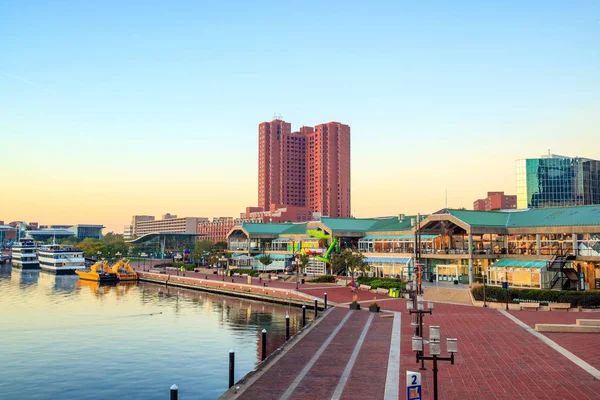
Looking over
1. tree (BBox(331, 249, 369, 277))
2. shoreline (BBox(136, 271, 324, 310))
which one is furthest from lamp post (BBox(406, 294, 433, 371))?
tree (BBox(331, 249, 369, 277))

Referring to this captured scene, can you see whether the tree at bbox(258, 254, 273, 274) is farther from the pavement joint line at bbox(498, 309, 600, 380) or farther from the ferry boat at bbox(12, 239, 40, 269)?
the ferry boat at bbox(12, 239, 40, 269)

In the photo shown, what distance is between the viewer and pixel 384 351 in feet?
95.8

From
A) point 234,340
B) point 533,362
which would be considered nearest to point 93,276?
point 234,340

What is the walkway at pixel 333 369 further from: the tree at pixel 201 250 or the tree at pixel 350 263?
the tree at pixel 201 250

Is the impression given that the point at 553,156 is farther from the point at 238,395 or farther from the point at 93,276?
the point at 238,395

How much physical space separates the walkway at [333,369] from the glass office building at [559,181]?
14790cm

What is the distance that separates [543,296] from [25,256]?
151269mm

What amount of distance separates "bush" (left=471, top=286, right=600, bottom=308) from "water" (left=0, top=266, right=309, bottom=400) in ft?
62.9

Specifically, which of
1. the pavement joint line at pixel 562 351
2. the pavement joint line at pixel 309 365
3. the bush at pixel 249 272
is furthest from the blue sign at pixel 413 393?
the bush at pixel 249 272

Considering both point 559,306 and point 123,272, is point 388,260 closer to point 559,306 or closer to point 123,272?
point 559,306

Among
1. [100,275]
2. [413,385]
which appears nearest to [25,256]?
[100,275]

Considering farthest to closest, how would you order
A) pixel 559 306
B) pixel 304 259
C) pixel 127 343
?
pixel 304 259
pixel 559 306
pixel 127 343

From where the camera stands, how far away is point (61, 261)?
431ft

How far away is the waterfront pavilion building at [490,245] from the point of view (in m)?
57.1
